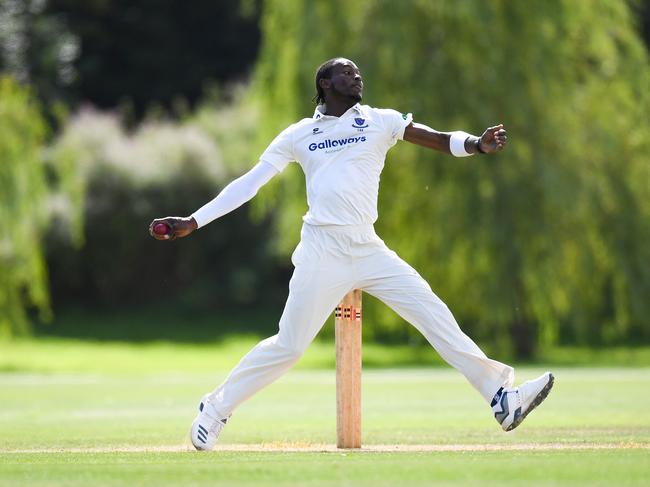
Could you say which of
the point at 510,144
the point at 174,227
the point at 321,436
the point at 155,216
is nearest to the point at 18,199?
the point at 510,144

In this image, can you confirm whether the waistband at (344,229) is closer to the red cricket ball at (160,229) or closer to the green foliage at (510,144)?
the red cricket ball at (160,229)

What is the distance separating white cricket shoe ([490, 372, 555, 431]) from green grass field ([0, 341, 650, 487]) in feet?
0.75

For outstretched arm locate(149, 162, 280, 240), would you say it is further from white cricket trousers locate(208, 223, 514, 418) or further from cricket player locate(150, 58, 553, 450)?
white cricket trousers locate(208, 223, 514, 418)

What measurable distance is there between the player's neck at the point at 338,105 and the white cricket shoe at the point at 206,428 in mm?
2177

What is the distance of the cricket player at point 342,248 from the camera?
9.49 meters

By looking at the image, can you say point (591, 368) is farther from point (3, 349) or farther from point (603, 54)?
point (3, 349)

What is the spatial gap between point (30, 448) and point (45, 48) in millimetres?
37375

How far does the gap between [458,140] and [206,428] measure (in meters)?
2.59

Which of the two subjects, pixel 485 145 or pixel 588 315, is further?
pixel 588 315

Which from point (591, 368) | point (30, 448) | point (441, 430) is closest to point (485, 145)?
point (441, 430)

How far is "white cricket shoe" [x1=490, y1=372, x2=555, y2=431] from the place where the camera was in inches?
374

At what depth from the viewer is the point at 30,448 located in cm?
1018

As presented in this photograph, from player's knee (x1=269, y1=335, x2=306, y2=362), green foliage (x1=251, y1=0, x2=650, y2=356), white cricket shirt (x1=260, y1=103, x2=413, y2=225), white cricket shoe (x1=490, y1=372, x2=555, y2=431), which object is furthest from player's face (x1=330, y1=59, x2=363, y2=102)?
green foliage (x1=251, y1=0, x2=650, y2=356)

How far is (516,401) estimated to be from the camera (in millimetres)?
9523
